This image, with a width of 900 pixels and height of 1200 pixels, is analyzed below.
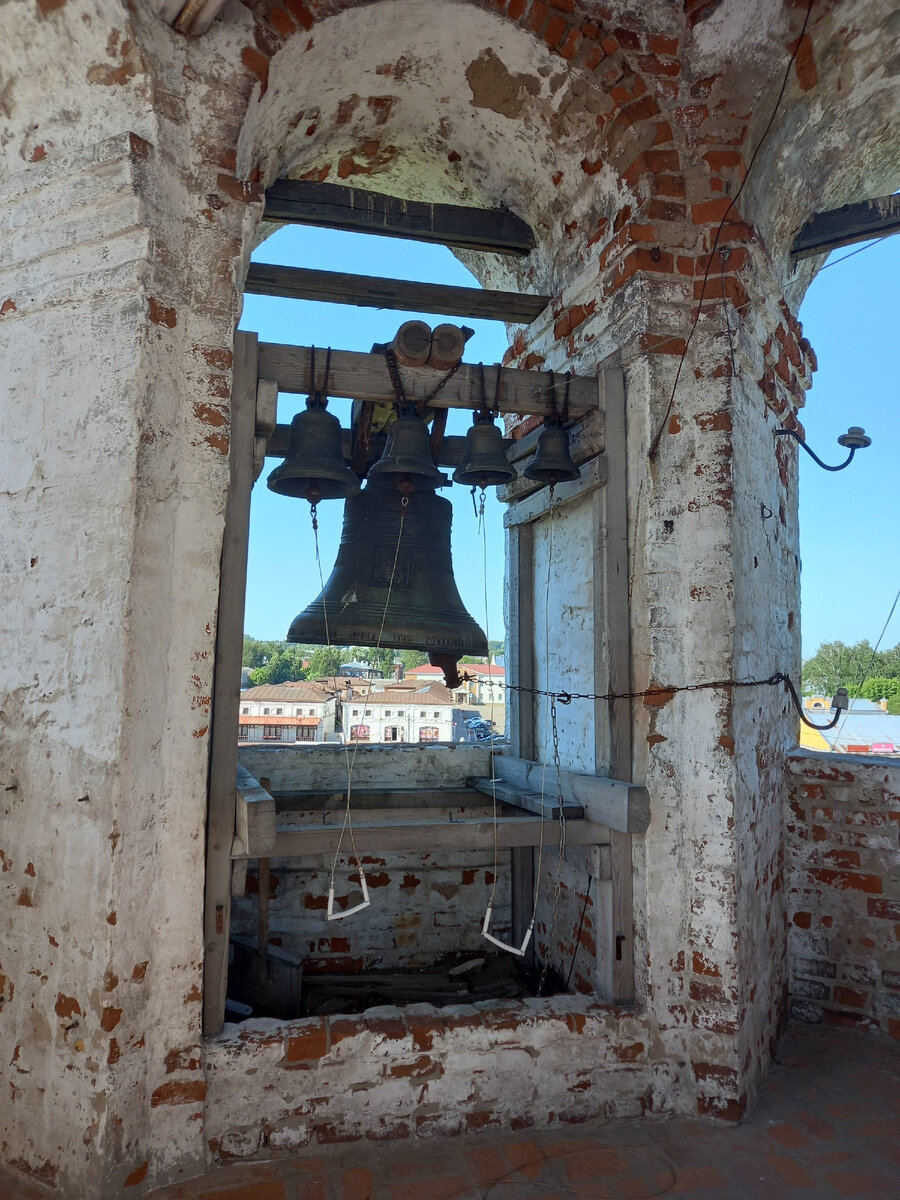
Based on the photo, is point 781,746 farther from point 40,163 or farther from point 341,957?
point 40,163

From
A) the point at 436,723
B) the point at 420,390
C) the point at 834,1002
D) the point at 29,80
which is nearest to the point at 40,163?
the point at 29,80

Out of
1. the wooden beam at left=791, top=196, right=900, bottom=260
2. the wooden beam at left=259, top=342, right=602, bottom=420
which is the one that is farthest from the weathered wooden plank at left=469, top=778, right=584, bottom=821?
the wooden beam at left=791, top=196, right=900, bottom=260

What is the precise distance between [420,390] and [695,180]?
1505mm

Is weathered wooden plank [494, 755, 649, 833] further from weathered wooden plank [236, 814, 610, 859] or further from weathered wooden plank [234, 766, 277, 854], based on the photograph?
weathered wooden plank [234, 766, 277, 854]

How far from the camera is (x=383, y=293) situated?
3910mm

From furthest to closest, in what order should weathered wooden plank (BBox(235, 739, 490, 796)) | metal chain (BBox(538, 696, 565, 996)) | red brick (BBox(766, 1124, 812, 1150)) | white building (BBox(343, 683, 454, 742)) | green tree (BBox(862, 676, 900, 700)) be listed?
green tree (BBox(862, 676, 900, 700)), white building (BBox(343, 683, 454, 742)), weathered wooden plank (BBox(235, 739, 490, 796)), metal chain (BBox(538, 696, 565, 996)), red brick (BBox(766, 1124, 812, 1150))

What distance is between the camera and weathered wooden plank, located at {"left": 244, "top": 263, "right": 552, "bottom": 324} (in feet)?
12.7

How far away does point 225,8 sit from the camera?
2.95 m

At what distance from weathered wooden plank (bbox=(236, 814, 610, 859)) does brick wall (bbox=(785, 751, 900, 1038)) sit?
1.28 metres

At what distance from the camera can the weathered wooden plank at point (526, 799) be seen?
3367 millimetres

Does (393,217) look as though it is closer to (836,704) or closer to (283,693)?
(836,704)

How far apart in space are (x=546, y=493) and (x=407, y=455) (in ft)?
3.40

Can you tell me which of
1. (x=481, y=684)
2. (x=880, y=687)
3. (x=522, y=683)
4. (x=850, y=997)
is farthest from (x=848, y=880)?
(x=880, y=687)

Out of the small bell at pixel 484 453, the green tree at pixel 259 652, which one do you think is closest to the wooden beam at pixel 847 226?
the small bell at pixel 484 453
